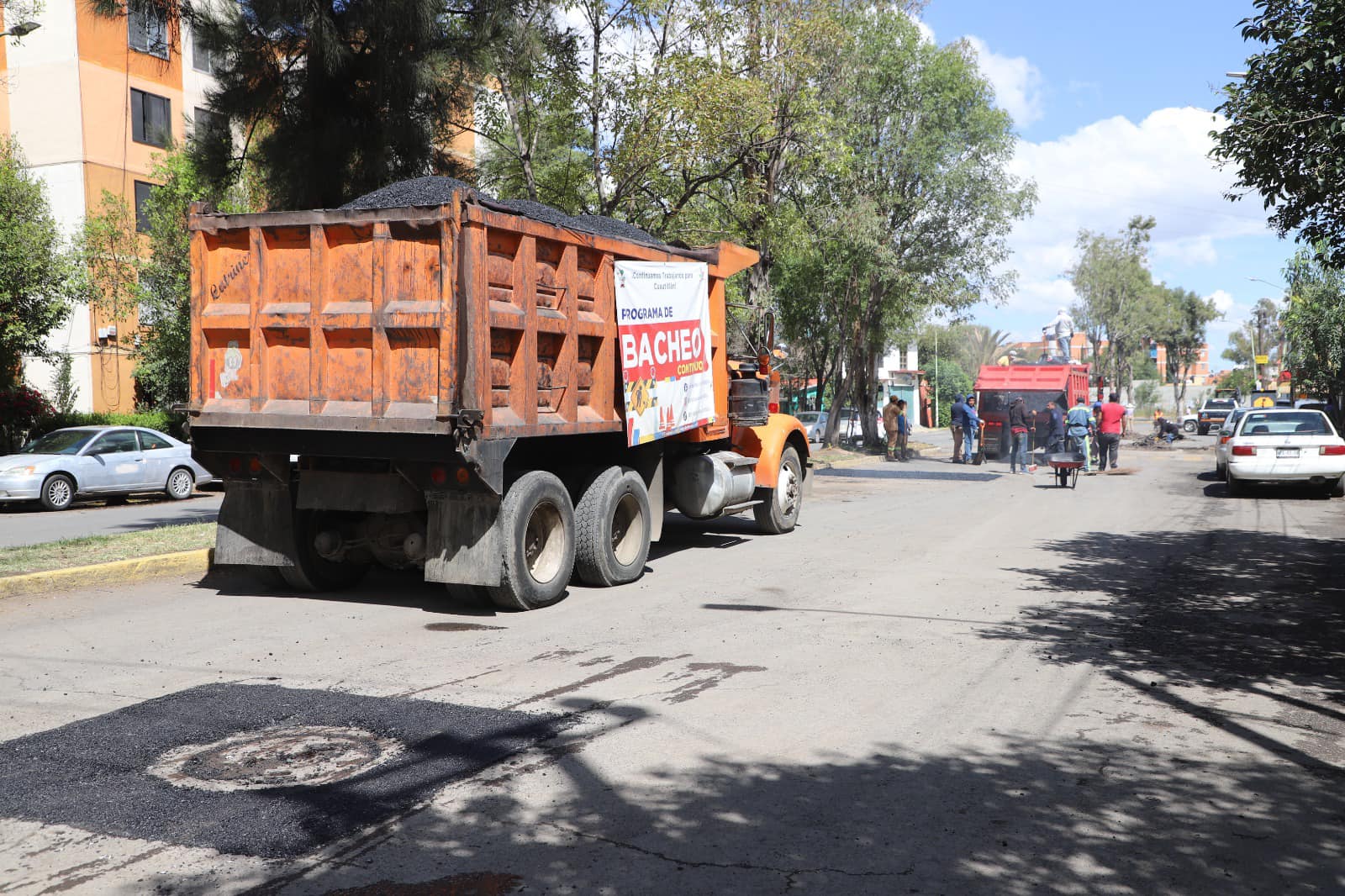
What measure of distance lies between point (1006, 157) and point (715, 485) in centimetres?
2573

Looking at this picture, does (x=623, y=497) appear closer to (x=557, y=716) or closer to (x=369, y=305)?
(x=369, y=305)

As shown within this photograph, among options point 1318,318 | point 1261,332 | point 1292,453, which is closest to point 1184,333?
point 1261,332

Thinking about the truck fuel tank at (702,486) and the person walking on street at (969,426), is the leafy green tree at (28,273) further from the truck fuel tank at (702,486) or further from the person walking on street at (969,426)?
the person walking on street at (969,426)

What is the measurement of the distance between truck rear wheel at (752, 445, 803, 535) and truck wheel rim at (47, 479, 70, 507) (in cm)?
1205

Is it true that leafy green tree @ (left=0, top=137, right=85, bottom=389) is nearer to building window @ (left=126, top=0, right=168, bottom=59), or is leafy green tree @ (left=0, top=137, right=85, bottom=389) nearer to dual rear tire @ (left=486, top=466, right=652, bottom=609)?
building window @ (left=126, top=0, right=168, bottom=59)

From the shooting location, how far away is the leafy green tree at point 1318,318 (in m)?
35.9

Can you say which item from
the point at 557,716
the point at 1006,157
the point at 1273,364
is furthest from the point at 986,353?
the point at 557,716

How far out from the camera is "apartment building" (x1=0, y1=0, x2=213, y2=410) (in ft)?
98.5

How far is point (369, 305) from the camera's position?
8156 mm

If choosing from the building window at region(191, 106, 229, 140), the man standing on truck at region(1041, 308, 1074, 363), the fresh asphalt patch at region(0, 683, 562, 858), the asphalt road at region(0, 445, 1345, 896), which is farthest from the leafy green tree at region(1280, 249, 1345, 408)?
the fresh asphalt patch at region(0, 683, 562, 858)

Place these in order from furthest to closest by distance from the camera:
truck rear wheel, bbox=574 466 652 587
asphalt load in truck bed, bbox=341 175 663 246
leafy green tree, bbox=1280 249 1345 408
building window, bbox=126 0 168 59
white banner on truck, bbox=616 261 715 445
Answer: leafy green tree, bbox=1280 249 1345 408 < building window, bbox=126 0 168 59 < white banner on truck, bbox=616 261 715 445 < truck rear wheel, bbox=574 466 652 587 < asphalt load in truck bed, bbox=341 175 663 246

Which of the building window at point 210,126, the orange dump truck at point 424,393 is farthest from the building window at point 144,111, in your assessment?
the orange dump truck at point 424,393

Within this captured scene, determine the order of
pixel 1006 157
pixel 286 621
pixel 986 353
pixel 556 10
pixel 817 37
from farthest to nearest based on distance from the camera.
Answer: pixel 986 353
pixel 1006 157
pixel 817 37
pixel 556 10
pixel 286 621

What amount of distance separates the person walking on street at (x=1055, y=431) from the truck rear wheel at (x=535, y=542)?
1938cm
